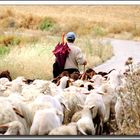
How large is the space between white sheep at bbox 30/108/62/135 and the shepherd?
44.7 inches

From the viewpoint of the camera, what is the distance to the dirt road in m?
7.87

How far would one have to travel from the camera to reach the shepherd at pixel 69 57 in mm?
8258

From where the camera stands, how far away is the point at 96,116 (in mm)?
7723

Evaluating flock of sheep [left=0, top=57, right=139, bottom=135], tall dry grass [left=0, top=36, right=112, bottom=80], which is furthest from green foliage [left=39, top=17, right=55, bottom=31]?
flock of sheep [left=0, top=57, right=139, bottom=135]

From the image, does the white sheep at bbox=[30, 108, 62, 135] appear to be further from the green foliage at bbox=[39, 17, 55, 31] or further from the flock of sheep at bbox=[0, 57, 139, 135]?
the green foliage at bbox=[39, 17, 55, 31]

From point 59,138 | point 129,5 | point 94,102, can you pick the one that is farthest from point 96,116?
point 129,5

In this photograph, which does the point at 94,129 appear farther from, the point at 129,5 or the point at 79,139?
the point at 129,5

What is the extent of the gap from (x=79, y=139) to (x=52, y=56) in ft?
4.42

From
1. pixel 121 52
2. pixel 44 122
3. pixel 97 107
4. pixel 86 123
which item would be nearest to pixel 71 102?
pixel 97 107

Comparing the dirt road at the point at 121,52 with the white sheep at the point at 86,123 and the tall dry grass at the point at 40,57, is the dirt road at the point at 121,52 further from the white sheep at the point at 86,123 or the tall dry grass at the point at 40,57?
the white sheep at the point at 86,123

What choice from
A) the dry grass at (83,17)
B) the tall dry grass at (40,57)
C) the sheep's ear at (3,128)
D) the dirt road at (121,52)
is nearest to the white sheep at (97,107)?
the dirt road at (121,52)

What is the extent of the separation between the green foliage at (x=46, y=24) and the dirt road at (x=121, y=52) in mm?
624

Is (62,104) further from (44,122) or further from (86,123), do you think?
(44,122)

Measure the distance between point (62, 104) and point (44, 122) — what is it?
2.36 feet
